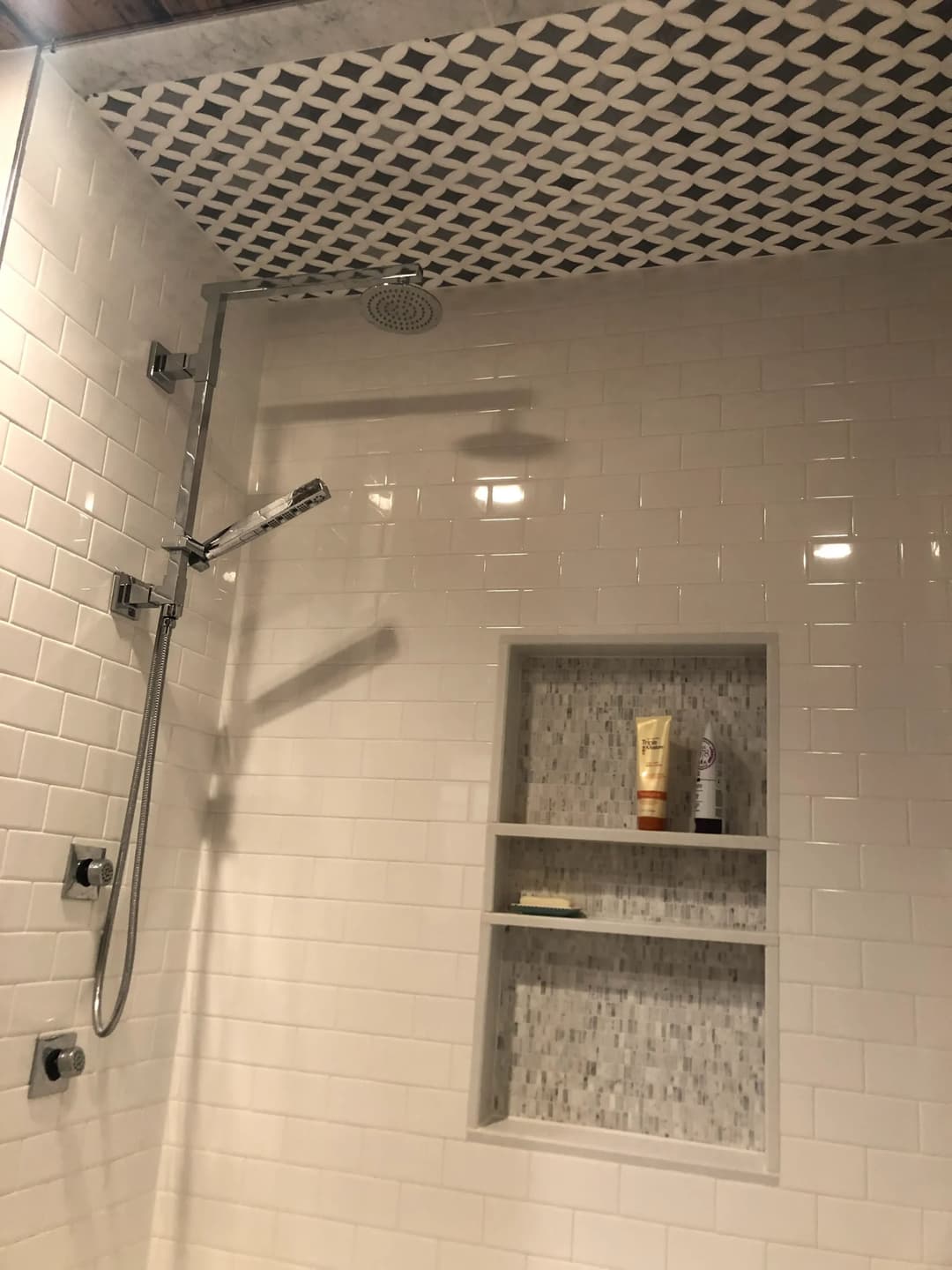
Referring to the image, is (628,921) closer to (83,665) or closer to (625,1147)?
(625,1147)

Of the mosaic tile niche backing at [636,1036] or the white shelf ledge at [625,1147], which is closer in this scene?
the white shelf ledge at [625,1147]

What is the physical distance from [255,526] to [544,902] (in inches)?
35.2

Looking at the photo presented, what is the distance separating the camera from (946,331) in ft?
6.43

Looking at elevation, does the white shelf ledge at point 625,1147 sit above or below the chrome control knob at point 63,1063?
below

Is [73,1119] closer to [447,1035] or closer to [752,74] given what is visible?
[447,1035]

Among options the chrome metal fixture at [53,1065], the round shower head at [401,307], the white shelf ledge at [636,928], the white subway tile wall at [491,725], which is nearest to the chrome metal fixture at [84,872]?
the chrome metal fixture at [53,1065]

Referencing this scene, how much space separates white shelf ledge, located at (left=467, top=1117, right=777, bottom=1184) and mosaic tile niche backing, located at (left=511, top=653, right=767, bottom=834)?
0.55 meters

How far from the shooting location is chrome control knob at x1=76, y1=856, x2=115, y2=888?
1729 millimetres

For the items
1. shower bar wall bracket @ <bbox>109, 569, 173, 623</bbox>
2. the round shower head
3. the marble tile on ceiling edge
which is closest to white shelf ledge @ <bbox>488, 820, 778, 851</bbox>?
shower bar wall bracket @ <bbox>109, 569, 173, 623</bbox>

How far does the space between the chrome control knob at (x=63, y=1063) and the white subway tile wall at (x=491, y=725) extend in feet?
1.25

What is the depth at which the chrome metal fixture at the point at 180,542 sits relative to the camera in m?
1.79

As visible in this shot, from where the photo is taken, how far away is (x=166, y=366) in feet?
6.50

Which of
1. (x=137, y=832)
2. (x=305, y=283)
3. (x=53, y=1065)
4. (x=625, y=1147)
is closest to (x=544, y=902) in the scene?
(x=625, y=1147)

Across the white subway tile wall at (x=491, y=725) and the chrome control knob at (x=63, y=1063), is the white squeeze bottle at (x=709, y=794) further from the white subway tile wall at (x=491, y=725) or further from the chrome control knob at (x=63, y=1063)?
the chrome control knob at (x=63, y=1063)
